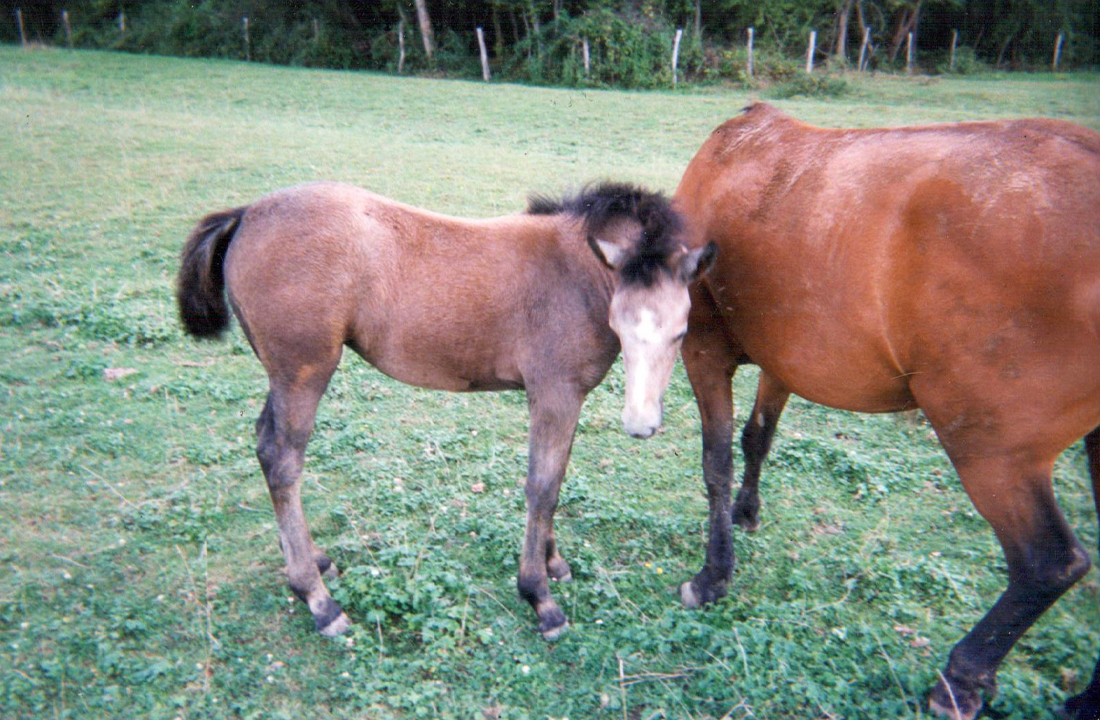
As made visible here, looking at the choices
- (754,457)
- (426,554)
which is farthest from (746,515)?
(426,554)

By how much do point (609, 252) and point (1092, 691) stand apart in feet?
8.86

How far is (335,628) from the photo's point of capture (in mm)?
3457

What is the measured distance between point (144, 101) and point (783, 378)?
62.5ft

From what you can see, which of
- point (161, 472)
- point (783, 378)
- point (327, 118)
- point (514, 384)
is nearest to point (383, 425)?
point (161, 472)

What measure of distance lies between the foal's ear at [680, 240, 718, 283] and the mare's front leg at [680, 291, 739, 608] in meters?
0.48

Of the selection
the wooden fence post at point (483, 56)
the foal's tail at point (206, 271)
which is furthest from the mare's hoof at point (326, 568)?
the wooden fence post at point (483, 56)

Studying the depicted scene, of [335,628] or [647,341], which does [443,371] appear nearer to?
[647,341]

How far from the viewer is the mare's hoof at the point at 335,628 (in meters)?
3.45

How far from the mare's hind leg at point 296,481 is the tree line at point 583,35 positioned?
64.9 feet

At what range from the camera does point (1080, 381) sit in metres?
2.64

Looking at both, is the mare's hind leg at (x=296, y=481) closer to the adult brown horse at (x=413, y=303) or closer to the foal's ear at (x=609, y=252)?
the adult brown horse at (x=413, y=303)

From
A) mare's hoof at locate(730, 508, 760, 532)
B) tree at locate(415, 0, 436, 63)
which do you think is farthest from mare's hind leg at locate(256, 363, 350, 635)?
tree at locate(415, 0, 436, 63)

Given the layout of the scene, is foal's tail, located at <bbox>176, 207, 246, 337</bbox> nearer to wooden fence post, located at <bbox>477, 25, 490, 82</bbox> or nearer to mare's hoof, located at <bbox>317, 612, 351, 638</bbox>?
mare's hoof, located at <bbox>317, 612, 351, 638</bbox>

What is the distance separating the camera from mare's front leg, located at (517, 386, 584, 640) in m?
3.51
